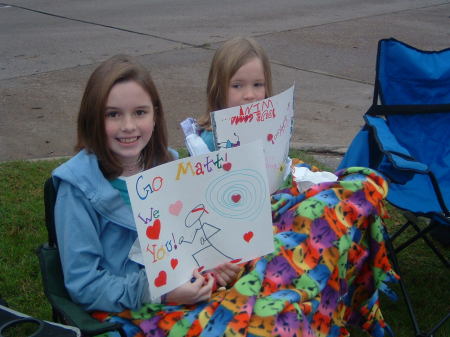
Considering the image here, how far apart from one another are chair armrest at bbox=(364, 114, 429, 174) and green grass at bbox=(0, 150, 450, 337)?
776mm

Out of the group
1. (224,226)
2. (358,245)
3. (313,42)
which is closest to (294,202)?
(358,245)

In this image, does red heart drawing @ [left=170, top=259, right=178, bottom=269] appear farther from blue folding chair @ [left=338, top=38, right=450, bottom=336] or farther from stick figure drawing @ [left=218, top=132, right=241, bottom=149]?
blue folding chair @ [left=338, top=38, right=450, bottom=336]

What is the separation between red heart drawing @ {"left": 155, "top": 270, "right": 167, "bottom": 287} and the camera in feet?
6.95

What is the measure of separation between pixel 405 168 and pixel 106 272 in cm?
145

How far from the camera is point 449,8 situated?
13.4 m

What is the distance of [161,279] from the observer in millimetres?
2131

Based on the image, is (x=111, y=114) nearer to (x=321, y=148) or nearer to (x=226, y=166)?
(x=226, y=166)

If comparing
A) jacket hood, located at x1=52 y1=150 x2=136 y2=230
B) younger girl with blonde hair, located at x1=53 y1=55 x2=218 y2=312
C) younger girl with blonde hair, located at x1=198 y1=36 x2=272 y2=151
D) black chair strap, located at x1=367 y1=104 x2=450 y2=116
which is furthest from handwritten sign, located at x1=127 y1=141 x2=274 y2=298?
black chair strap, located at x1=367 y1=104 x2=450 y2=116

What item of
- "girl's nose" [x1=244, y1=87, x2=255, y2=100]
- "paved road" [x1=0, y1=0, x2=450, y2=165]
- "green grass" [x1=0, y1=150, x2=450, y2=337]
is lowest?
"green grass" [x1=0, y1=150, x2=450, y2=337]

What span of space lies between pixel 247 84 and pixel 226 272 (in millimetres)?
1093

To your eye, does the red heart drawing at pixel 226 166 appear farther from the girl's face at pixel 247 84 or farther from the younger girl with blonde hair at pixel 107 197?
the girl's face at pixel 247 84

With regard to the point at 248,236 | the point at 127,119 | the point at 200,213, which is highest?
the point at 127,119

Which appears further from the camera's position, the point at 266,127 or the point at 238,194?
the point at 266,127

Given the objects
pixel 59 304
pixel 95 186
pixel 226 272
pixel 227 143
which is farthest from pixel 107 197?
pixel 227 143
